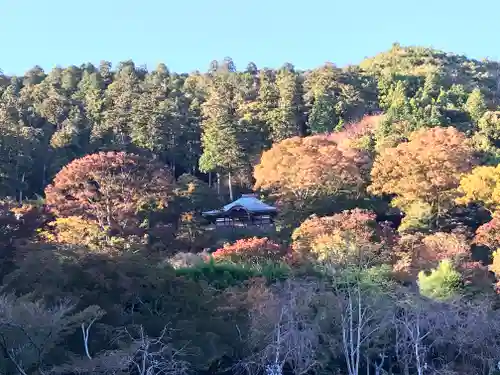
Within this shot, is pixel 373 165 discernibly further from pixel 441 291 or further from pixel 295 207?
pixel 441 291

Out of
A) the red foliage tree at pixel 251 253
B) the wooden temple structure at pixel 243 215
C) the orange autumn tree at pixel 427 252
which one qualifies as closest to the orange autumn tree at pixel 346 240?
the orange autumn tree at pixel 427 252

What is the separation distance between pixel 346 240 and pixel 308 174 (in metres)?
4.42

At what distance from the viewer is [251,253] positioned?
15.2 m

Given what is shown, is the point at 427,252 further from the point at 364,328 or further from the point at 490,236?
the point at 364,328

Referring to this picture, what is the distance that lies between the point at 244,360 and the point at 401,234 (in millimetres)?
8450

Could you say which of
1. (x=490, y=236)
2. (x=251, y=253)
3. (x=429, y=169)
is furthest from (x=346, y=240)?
(x=429, y=169)

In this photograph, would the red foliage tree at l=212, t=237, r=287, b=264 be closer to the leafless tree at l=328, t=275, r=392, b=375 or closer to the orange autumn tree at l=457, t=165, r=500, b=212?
the leafless tree at l=328, t=275, r=392, b=375

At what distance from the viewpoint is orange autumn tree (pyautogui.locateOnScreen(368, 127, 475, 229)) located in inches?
712

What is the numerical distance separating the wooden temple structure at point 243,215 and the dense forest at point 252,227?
53 centimetres

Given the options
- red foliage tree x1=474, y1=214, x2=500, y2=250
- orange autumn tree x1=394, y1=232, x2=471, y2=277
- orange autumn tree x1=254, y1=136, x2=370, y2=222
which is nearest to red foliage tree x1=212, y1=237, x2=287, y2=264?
orange autumn tree x1=394, y1=232, x2=471, y2=277

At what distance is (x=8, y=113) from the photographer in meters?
24.0

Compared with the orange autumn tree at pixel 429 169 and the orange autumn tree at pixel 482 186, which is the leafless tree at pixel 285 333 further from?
the orange autumn tree at pixel 482 186

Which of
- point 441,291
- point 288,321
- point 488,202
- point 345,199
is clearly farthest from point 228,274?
point 488,202

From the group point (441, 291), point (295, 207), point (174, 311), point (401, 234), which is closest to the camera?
point (174, 311)
